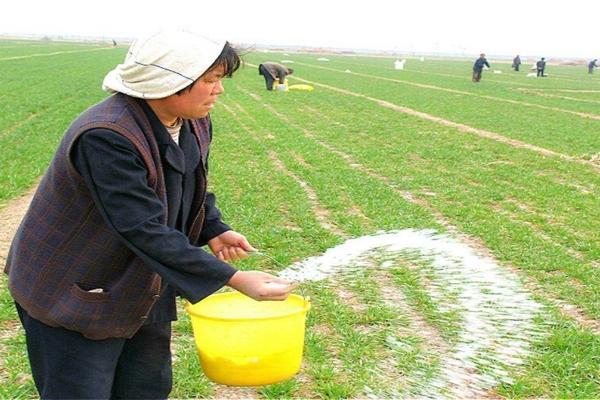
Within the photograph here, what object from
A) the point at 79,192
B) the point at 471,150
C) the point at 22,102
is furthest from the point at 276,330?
the point at 22,102

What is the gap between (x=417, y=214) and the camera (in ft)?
24.3

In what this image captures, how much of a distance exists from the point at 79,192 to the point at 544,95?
1099 inches

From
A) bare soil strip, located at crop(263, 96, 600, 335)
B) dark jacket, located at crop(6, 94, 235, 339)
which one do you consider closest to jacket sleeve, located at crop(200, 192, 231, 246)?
dark jacket, located at crop(6, 94, 235, 339)

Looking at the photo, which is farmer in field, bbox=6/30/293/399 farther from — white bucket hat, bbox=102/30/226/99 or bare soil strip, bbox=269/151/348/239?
bare soil strip, bbox=269/151/348/239

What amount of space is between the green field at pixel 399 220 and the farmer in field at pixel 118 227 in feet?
4.72

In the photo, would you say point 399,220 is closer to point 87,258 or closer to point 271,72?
point 87,258

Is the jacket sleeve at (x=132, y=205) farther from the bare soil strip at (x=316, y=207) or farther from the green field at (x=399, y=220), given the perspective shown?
the bare soil strip at (x=316, y=207)

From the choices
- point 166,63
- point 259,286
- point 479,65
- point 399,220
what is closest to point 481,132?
point 399,220

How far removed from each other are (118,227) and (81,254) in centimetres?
18

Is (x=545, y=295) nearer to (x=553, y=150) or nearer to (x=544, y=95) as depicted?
(x=553, y=150)

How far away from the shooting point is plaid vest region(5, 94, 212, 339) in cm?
201

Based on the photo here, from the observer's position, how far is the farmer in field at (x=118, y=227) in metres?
1.96

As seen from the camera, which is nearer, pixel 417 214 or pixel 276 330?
pixel 276 330

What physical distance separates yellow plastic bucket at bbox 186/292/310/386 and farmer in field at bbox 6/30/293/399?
36 centimetres
